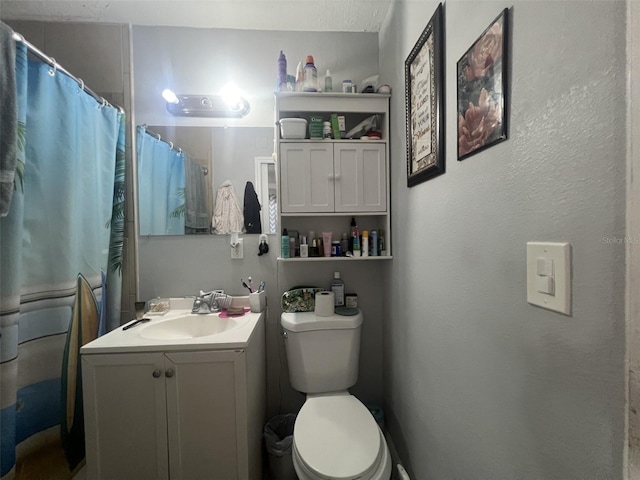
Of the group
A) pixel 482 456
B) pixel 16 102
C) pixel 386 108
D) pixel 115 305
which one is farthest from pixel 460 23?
pixel 115 305

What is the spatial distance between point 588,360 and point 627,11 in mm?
484

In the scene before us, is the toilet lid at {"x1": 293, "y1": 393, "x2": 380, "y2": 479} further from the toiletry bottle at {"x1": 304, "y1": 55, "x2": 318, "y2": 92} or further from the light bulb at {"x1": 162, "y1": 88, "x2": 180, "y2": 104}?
the light bulb at {"x1": 162, "y1": 88, "x2": 180, "y2": 104}

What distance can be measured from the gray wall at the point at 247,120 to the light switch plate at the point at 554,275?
41.0 inches

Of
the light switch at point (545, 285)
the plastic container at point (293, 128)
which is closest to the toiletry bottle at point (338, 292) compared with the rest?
the plastic container at point (293, 128)

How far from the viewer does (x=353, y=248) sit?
1383 mm

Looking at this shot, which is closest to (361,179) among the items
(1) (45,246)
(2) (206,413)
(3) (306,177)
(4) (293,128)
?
(3) (306,177)

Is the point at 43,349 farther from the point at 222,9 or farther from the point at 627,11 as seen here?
the point at 627,11

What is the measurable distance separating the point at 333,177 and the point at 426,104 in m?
0.53

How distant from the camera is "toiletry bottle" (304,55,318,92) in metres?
1.32

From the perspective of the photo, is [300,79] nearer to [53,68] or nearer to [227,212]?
[227,212]

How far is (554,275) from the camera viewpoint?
0.44 metres

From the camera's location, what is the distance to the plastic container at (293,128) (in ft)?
4.17

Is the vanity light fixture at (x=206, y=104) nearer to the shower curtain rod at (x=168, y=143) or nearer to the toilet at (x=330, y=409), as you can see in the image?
the shower curtain rod at (x=168, y=143)

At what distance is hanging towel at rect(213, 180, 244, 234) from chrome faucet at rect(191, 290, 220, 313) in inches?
14.0
